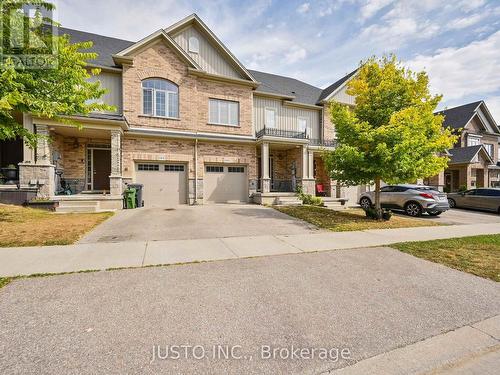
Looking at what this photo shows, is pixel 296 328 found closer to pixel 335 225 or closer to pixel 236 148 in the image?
pixel 335 225

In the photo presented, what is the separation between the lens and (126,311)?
119 inches

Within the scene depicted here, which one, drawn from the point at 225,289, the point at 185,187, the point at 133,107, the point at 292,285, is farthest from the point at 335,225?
the point at 133,107

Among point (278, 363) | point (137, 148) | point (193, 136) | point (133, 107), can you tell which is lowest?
point (278, 363)

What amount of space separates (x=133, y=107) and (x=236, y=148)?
6.76 meters

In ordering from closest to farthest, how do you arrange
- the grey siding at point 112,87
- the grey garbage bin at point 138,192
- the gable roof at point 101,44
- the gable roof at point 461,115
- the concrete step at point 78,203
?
1. the concrete step at point 78,203
2. the grey garbage bin at point 138,192
3. the grey siding at point 112,87
4. the gable roof at point 101,44
5. the gable roof at point 461,115

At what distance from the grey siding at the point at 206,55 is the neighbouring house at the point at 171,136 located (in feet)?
0.22

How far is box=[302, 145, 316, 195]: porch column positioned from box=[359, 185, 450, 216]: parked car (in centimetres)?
452

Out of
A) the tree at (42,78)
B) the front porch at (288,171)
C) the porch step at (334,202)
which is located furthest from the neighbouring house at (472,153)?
the tree at (42,78)

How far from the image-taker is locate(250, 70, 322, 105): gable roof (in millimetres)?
18888

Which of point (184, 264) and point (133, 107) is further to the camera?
point (133, 107)

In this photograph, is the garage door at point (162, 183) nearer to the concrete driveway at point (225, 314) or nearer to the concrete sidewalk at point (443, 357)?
the concrete driveway at point (225, 314)

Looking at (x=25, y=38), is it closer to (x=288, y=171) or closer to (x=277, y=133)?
(x=277, y=133)

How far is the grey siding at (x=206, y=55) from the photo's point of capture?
52.1 feet

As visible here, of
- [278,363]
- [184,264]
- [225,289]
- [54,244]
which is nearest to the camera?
[278,363]
